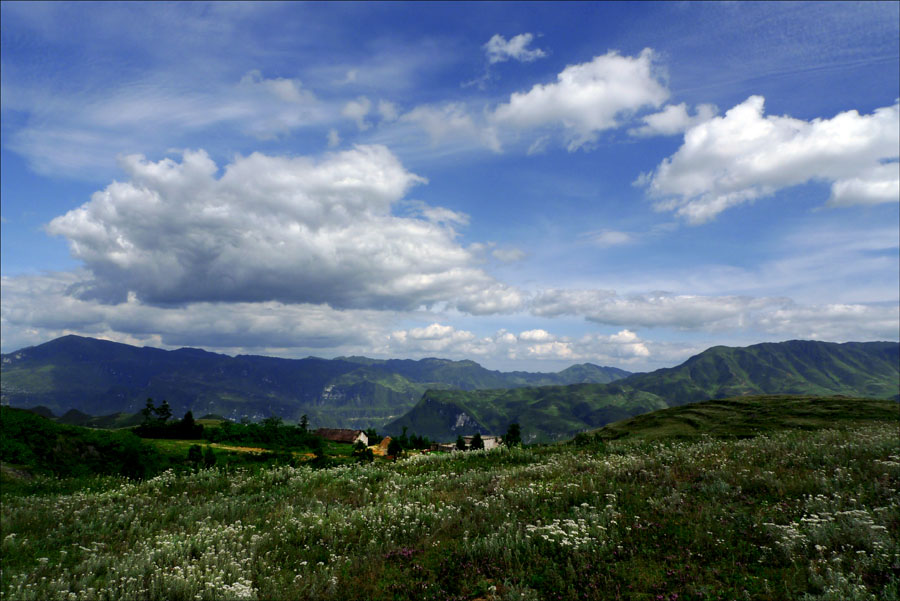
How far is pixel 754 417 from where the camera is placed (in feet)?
122

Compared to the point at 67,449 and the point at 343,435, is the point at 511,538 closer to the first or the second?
the point at 67,449

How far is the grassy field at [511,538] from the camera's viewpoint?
8.55 meters

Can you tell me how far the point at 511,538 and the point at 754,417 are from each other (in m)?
36.7

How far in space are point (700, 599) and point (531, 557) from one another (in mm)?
3349

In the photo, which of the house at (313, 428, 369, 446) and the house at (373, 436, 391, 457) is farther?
the house at (313, 428, 369, 446)

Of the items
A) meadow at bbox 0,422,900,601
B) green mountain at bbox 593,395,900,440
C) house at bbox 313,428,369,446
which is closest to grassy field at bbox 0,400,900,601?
meadow at bbox 0,422,900,601

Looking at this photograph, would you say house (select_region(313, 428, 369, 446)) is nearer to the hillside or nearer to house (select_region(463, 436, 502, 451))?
house (select_region(463, 436, 502, 451))

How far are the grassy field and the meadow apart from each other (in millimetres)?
53

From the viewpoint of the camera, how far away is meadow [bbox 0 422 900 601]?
855 centimetres

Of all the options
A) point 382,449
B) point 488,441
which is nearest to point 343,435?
point 382,449

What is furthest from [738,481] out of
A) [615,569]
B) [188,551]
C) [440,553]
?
[188,551]

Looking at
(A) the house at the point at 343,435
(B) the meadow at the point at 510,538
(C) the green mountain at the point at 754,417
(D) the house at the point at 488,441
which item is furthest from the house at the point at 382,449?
(B) the meadow at the point at 510,538

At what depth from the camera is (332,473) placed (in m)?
22.5

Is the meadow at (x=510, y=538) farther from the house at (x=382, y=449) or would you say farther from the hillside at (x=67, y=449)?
the house at (x=382, y=449)
